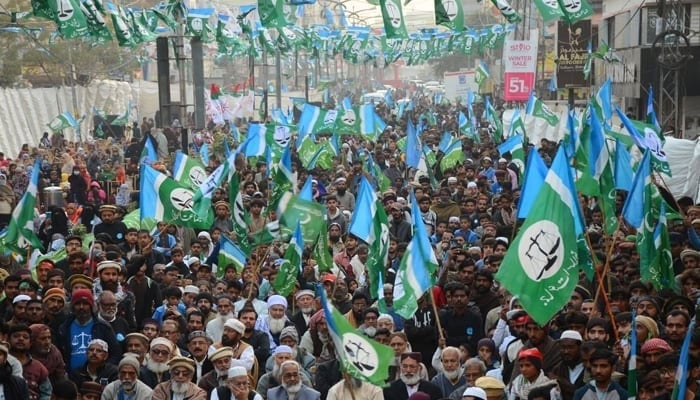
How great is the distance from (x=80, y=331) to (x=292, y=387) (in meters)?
2.28

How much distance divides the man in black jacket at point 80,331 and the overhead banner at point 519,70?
25.8 metres

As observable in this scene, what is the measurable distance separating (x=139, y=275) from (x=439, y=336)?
125 inches

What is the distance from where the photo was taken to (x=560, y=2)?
20.6 m

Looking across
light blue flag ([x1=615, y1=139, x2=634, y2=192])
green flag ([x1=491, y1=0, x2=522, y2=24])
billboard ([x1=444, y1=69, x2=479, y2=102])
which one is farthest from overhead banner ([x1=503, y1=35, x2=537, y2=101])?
light blue flag ([x1=615, y1=139, x2=634, y2=192])

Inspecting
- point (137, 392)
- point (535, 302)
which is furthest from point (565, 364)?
point (137, 392)

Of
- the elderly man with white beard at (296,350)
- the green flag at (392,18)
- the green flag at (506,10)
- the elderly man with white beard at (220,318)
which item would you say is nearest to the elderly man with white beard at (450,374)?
the elderly man with white beard at (296,350)

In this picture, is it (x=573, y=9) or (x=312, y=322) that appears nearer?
(x=312, y=322)

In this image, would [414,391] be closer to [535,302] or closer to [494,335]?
[535,302]

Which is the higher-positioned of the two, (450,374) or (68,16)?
(68,16)

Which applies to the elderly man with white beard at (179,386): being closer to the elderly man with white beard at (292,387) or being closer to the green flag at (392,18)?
the elderly man with white beard at (292,387)

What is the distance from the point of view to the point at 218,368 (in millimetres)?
9914

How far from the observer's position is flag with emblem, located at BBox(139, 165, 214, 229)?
15.8 m

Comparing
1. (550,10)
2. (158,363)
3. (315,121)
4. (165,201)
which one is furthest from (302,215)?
(315,121)

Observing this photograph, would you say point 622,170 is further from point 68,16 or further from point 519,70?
point 519,70
